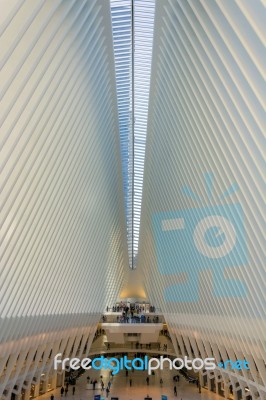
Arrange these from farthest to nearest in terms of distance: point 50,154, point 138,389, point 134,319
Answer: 1. point 134,319
2. point 138,389
3. point 50,154

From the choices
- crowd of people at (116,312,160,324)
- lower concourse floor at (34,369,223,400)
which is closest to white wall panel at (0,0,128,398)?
lower concourse floor at (34,369,223,400)

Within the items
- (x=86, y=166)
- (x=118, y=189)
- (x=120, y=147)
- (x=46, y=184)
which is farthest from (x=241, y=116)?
(x=118, y=189)

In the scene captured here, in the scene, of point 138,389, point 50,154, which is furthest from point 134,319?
point 50,154

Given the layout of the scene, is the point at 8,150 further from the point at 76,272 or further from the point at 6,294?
the point at 76,272

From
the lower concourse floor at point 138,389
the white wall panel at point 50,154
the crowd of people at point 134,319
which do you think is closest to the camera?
the white wall panel at point 50,154

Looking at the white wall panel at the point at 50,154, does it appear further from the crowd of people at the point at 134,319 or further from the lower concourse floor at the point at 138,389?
the crowd of people at the point at 134,319

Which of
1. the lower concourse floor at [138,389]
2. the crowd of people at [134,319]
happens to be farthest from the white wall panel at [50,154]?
the crowd of people at [134,319]

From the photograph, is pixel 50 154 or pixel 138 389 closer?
pixel 50 154

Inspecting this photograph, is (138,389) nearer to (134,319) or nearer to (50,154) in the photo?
(134,319)

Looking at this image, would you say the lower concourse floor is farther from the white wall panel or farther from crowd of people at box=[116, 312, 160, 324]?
the white wall panel
